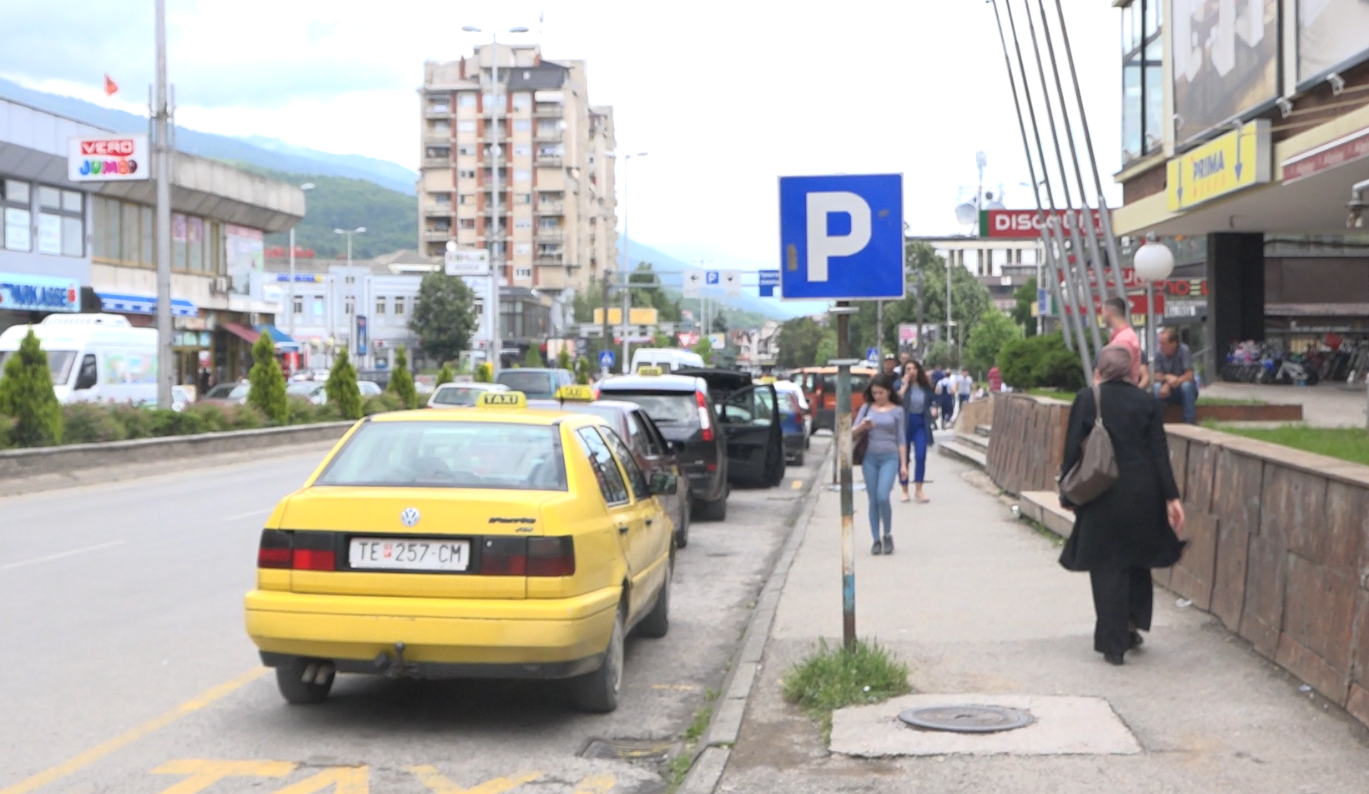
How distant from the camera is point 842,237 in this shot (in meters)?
7.79

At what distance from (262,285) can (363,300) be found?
44.5 meters

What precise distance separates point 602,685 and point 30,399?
1855 centimetres

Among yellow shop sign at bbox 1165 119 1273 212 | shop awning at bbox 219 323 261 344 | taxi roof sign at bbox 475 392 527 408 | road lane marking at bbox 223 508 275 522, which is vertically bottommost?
road lane marking at bbox 223 508 275 522

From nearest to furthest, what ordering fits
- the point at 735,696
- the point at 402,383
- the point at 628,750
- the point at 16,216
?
the point at 628,750, the point at 735,696, the point at 16,216, the point at 402,383

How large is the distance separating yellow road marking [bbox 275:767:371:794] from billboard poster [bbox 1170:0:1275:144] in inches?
873

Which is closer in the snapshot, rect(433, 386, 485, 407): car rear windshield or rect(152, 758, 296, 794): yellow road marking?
rect(152, 758, 296, 794): yellow road marking

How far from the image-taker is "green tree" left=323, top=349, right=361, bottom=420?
3759 cm

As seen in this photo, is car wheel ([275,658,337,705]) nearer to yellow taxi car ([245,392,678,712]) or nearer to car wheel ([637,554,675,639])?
yellow taxi car ([245,392,678,712])

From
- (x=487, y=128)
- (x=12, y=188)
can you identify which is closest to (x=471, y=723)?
(x=12, y=188)

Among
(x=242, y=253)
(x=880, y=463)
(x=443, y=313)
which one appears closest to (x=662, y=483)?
(x=880, y=463)

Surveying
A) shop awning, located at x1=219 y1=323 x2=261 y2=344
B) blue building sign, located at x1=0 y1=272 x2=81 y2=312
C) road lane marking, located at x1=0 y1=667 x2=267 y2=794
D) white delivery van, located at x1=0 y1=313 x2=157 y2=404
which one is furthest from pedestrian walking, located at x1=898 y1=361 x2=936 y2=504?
shop awning, located at x1=219 y1=323 x2=261 y2=344

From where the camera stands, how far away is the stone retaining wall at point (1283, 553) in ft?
21.4

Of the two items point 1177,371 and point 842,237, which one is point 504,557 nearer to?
point 842,237

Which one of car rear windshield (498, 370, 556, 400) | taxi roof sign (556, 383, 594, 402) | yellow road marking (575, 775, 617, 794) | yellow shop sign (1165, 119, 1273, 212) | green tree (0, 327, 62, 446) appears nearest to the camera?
yellow road marking (575, 775, 617, 794)
